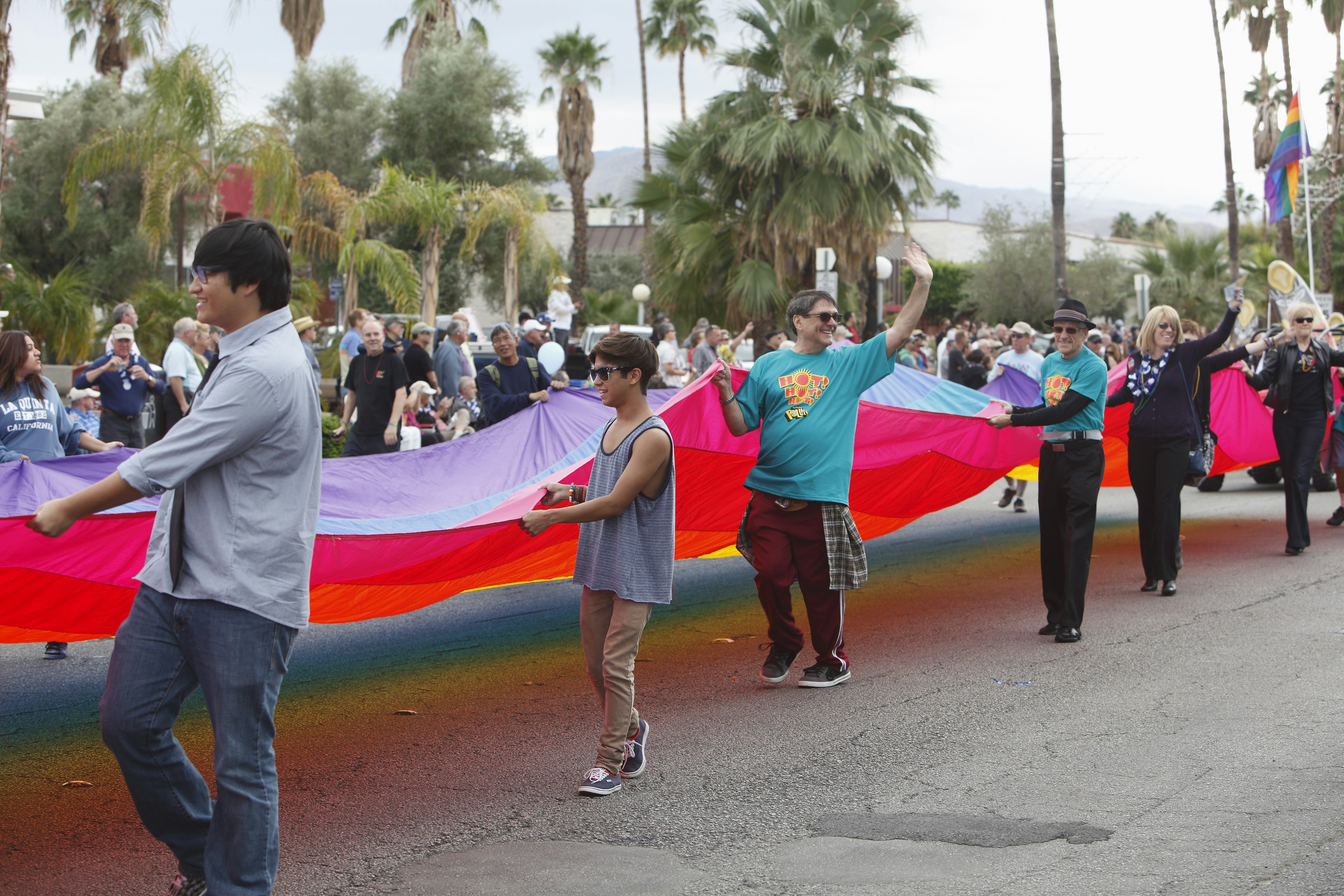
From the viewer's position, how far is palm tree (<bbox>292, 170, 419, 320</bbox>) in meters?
23.3

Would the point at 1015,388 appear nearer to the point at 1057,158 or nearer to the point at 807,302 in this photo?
the point at 807,302

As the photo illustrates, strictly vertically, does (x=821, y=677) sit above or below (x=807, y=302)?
below

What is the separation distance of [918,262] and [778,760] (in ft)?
7.84

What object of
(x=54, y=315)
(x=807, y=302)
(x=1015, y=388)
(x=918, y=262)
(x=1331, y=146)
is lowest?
(x=1015, y=388)

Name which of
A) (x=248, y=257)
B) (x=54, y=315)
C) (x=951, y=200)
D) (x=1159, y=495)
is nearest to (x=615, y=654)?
(x=248, y=257)

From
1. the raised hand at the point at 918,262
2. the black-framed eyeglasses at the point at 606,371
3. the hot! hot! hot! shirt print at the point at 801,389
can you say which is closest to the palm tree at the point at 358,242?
the hot! hot! hot! shirt print at the point at 801,389

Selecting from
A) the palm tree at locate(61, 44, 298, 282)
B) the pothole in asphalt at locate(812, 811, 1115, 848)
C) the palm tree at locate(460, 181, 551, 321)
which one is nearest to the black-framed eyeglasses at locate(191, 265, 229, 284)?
the pothole in asphalt at locate(812, 811, 1115, 848)

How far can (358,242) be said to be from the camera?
2431cm

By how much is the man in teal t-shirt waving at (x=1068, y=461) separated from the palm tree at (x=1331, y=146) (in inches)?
1007

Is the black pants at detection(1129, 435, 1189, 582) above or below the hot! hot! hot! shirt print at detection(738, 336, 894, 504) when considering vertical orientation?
below

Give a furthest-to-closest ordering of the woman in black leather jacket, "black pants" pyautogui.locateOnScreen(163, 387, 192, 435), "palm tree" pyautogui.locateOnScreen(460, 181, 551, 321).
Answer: "palm tree" pyautogui.locateOnScreen(460, 181, 551, 321) < "black pants" pyautogui.locateOnScreen(163, 387, 192, 435) < the woman in black leather jacket

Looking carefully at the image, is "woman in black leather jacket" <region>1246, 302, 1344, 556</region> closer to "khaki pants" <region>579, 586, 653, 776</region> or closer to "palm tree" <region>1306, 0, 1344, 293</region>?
"khaki pants" <region>579, 586, 653, 776</region>

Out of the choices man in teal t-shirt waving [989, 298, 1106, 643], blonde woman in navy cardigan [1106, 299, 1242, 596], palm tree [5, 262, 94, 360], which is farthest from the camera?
palm tree [5, 262, 94, 360]

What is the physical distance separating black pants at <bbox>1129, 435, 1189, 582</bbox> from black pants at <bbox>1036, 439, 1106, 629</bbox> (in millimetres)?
1112
